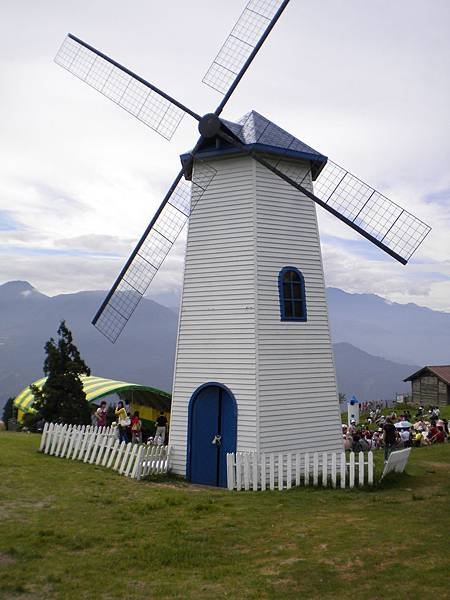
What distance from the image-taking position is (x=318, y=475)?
13414 millimetres

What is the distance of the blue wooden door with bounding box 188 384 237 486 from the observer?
14.5 m

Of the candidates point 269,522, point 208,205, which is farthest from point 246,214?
point 269,522

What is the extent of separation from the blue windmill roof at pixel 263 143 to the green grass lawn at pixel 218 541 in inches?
320

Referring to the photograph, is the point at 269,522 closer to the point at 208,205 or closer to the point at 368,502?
the point at 368,502

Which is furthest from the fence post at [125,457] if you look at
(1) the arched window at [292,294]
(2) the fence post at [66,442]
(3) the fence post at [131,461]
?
(1) the arched window at [292,294]

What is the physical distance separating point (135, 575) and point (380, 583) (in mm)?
3107

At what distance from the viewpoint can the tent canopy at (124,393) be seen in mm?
32719

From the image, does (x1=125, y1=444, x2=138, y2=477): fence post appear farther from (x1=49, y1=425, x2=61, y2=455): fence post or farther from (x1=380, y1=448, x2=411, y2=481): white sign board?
(x1=380, y1=448, x2=411, y2=481): white sign board

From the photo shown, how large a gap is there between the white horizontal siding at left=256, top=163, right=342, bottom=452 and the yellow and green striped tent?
1888cm

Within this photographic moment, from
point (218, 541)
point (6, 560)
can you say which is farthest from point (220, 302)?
point (6, 560)

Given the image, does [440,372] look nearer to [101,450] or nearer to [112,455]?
[101,450]

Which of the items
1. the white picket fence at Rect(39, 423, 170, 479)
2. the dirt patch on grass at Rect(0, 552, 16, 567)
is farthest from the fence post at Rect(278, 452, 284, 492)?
the dirt patch on grass at Rect(0, 552, 16, 567)

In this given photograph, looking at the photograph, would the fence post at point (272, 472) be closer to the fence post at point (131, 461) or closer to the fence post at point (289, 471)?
the fence post at point (289, 471)

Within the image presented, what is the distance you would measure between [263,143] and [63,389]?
1496cm
